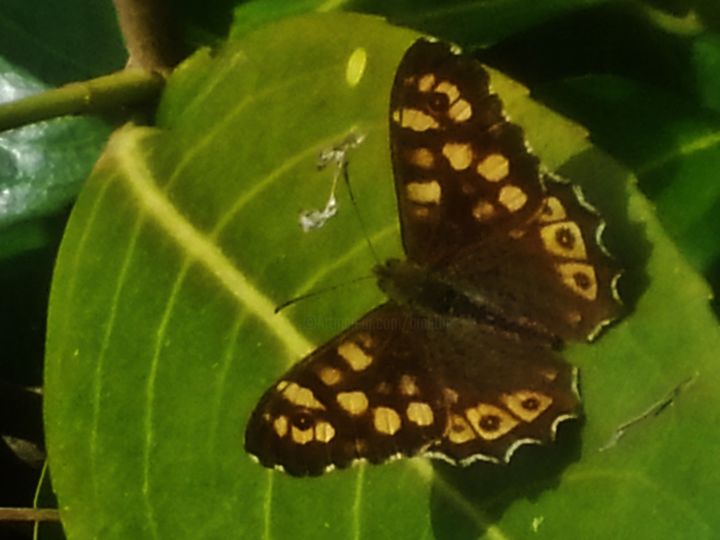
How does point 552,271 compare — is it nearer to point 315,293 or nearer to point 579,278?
point 579,278

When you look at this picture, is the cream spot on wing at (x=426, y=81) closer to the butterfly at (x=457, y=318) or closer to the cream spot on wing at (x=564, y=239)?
the butterfly at (x=457, y=318)

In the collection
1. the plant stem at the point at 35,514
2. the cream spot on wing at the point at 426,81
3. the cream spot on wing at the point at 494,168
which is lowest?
the plant stem at the point at 35,514

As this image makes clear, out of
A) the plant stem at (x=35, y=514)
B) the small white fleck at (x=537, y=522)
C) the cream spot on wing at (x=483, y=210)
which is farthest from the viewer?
the plant stem at (x=35, y=514)

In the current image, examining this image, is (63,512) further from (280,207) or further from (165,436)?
(280,207)

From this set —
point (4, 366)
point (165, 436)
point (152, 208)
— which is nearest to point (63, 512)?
point (165, 436)

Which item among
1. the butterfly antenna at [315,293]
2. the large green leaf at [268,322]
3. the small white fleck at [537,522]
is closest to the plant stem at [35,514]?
the large green leaf at [268,322]

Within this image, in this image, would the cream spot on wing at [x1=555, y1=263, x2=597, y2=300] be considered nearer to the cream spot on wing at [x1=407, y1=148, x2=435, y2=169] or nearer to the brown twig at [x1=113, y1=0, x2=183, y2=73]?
the cream spot on wing at [x1=407, y1=148, x2=435, y2=169]

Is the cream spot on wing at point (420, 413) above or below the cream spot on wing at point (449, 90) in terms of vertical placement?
below
